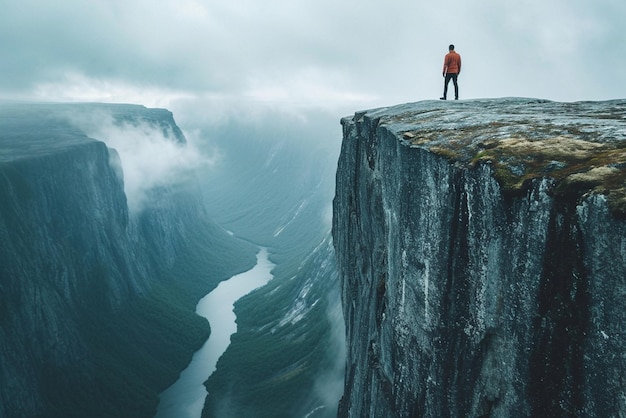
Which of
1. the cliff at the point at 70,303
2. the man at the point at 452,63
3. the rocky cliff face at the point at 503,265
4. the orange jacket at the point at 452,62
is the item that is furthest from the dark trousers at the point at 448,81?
the cliff at the point at 70,303

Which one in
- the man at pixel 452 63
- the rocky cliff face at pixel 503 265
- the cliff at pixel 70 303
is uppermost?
the man at pixel 452 63

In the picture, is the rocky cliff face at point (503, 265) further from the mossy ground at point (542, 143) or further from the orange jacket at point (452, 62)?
the orange jacket at point (452, 62)

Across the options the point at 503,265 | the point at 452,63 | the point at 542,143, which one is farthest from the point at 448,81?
the point at 503,265

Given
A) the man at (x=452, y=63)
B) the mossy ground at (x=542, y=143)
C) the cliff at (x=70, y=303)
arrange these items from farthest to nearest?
the cliff at (x=70, y=303) < the man at (x=452, y=63) < the mossy ground at (x=542, y=143)

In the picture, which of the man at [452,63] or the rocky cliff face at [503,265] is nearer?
the rocky cliff face at [503,265]

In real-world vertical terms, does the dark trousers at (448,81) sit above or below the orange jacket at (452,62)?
below

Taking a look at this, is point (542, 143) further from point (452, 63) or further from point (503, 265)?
point (452, 63)
